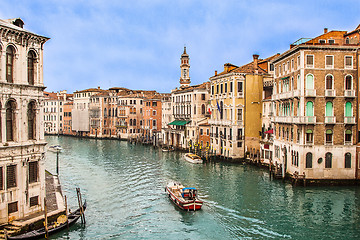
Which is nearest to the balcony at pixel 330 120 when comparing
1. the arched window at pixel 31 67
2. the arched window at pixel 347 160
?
the arched window at pixel 347 160

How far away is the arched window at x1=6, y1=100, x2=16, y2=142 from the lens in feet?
52.4

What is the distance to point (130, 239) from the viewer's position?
1697 cm

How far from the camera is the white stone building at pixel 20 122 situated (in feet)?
51.0

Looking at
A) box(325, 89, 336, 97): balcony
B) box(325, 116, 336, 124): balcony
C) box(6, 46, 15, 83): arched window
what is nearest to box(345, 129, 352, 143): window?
box(325, 116, 336, 124): balcony

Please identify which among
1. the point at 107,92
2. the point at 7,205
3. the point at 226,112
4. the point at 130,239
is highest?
the point at 107,92

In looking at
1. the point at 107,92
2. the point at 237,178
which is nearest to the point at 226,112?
the point at 237,178

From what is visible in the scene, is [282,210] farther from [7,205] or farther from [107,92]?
[107,92]

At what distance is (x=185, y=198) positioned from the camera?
22297mm

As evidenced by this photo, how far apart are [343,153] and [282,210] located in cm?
809

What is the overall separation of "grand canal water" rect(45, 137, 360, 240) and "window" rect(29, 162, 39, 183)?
2.87 meters

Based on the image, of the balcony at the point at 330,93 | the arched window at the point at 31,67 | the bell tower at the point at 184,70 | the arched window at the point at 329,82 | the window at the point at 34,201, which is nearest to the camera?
the window at the point at 34,201

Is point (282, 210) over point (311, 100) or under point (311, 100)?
under

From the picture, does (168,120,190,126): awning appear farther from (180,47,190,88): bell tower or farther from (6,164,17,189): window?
(6,164,17,189): window

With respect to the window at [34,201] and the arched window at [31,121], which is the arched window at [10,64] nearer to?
the arched window at [31,121]
